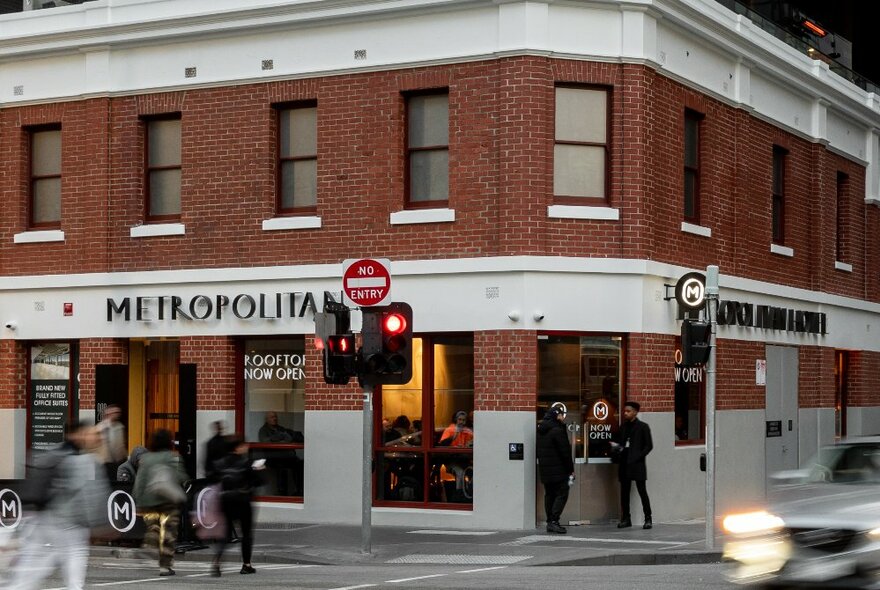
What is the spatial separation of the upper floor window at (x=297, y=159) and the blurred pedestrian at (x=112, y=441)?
4321mm

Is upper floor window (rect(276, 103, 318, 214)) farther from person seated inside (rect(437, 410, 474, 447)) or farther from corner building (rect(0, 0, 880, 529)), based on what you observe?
person seated inside (rect(437, 410, 474, 447))

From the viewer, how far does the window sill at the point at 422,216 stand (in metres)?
22.0

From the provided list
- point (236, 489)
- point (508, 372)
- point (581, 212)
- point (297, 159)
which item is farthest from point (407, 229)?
point (236, 489)

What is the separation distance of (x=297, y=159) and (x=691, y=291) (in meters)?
7.20

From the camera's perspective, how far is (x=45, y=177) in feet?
83.5

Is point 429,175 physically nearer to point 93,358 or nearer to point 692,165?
point 692,165

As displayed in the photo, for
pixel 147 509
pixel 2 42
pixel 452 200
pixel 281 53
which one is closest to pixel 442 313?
pixel 452 200

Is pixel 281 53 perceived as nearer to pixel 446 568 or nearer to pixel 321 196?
pixel 321 196

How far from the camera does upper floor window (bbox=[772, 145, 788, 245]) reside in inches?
1087

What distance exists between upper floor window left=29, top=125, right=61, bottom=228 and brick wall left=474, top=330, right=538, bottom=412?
27.3 feet

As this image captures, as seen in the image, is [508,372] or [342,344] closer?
[342,344]

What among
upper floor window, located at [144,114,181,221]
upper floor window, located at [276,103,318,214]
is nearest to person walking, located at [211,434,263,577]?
A: upper floor window, located at [276,103,318,214]

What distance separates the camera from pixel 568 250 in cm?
2175

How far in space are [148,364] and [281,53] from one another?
5.75m
